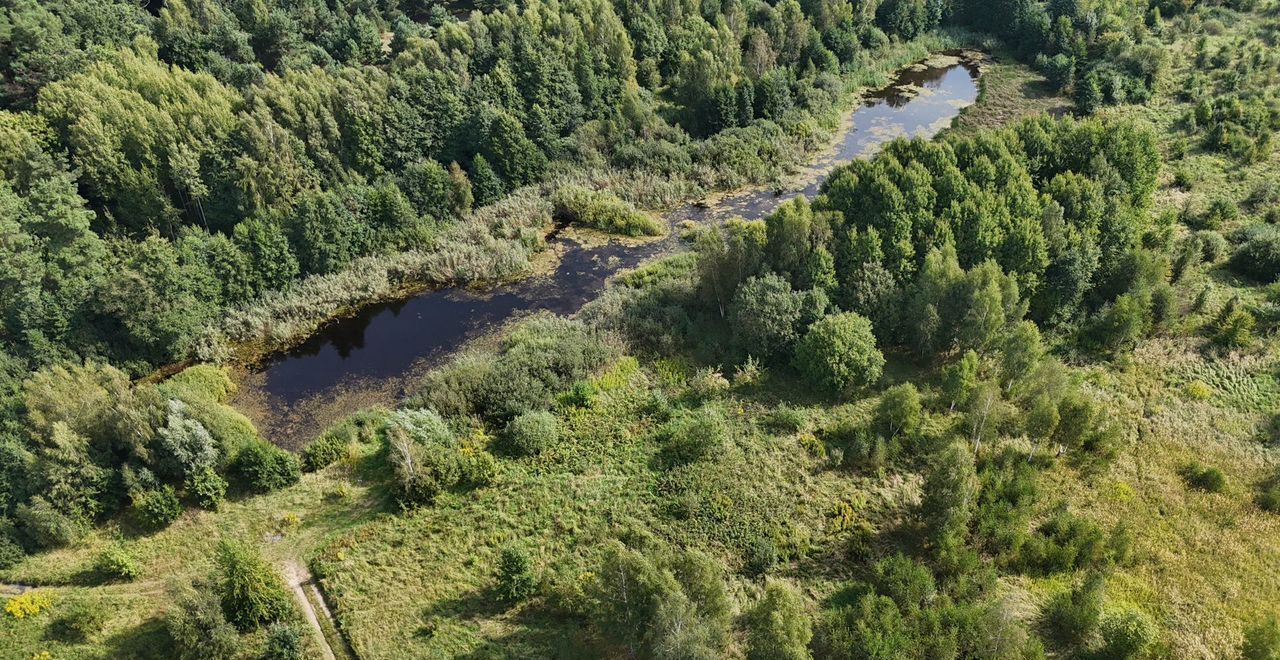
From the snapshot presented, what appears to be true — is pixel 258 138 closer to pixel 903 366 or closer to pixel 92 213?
pixel 92 213

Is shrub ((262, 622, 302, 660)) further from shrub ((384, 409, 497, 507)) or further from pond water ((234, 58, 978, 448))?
pond water ((234, 58, 978, 448))

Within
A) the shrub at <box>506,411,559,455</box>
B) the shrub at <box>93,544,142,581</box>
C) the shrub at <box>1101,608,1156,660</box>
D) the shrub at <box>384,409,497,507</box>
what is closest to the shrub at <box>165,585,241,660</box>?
the shrub at <box>93,544,142,581</box>

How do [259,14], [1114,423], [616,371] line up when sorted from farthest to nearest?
[259,14] < [616,371] < [1114,423]

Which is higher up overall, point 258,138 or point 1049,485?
point 258,138

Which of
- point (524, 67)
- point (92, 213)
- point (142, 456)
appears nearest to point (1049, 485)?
point (142, 456)

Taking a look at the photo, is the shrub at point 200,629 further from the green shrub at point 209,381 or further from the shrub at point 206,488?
the green shrub at point 209,381

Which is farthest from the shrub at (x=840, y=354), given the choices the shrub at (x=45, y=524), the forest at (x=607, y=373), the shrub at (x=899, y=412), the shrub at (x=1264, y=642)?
the shrub at (x=45, y=524)

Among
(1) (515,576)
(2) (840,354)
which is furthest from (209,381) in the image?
(2) (840,354)
